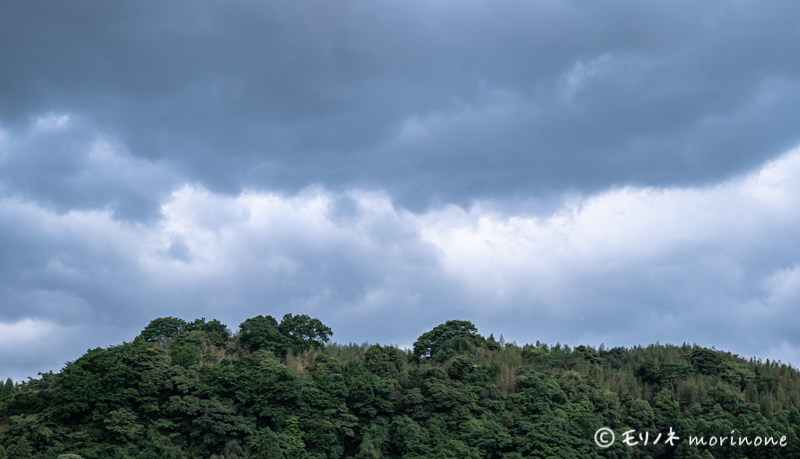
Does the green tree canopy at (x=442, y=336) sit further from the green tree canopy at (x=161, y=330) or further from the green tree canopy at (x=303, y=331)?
the green tree canopy at (x=161, y=330)

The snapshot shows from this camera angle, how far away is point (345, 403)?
4109cm

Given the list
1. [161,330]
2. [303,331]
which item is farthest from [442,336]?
[161,330]

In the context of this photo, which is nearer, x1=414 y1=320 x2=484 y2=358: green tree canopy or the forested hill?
the forested hill

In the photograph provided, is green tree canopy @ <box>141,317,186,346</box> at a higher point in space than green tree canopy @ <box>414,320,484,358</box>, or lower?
lower

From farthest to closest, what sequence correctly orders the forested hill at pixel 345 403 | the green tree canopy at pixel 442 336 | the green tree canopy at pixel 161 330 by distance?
the green tree canopy at pixel 442 336, the green tree canopy at pixel 161 330, the forested hill at pixel 345 403

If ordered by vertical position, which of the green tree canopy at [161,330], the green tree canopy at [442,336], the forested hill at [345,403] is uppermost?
the green tree canopy at [442,336]

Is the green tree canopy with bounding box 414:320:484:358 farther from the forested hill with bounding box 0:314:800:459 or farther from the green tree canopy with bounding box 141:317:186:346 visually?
the green tree canopy with bounding box 141:317:186:346

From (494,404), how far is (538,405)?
2.92 meters

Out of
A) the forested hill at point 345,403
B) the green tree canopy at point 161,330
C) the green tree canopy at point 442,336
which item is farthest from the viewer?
the green tree canopy at point 442,336

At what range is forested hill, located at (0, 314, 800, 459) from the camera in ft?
121

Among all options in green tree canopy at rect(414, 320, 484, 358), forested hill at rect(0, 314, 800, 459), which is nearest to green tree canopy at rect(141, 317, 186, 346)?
forested hill at rect(0, 314, 800, 459)

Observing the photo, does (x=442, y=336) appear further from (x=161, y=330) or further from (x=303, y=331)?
→ (x=161, y=330)

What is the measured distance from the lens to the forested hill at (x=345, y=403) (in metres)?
37.0

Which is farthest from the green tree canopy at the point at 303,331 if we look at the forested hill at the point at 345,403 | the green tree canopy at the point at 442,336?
the green tree canopy at the point at 442,336
